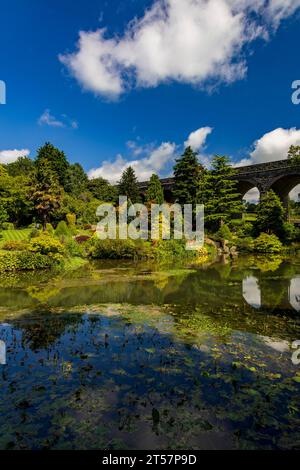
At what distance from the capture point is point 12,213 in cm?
3428

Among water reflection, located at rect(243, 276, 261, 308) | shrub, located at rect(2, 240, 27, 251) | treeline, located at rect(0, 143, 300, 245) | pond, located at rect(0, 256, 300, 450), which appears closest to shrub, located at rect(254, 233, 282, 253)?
treeline, located at rect(0, 143, 300, 245)

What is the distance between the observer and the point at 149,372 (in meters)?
5.47

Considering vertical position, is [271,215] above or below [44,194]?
below

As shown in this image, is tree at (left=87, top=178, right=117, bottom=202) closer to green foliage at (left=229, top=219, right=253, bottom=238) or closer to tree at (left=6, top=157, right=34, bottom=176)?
tree at (left=6, top=157, right=34, bottom=176)

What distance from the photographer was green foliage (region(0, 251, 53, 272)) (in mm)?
17125

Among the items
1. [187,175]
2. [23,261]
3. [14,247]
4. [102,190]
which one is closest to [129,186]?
[187,175]

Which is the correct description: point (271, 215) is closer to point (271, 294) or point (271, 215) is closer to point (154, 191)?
point (154, 191)

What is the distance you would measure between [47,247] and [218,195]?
21.8 m

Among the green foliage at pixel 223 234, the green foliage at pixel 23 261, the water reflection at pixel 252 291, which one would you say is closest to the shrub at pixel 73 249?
the green foliage at pixel 23 261

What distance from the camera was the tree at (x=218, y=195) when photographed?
32.9 metres

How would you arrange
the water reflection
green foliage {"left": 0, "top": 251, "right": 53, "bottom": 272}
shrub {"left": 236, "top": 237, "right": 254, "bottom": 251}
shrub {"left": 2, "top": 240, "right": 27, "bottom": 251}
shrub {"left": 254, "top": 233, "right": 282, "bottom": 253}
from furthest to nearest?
1. shrub {"left": 236, "top": 237, "right": 254, "bottom": 251}
2. shrub {"left": 254, "top": 233, "right": 282, "bottom": 253}
3. shrub {"left": 2, "top": 240, "right": 27, "bottom": 251}
4. green foliage {"left": 0, "top": 251, "right": 53, "bottom": 272}
5. the water reflection

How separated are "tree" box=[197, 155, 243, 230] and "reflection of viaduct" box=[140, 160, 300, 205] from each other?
13.5 ft

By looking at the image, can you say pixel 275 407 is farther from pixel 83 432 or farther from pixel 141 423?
pixel 83 432

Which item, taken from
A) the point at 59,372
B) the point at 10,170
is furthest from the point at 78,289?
the point at 10,170
